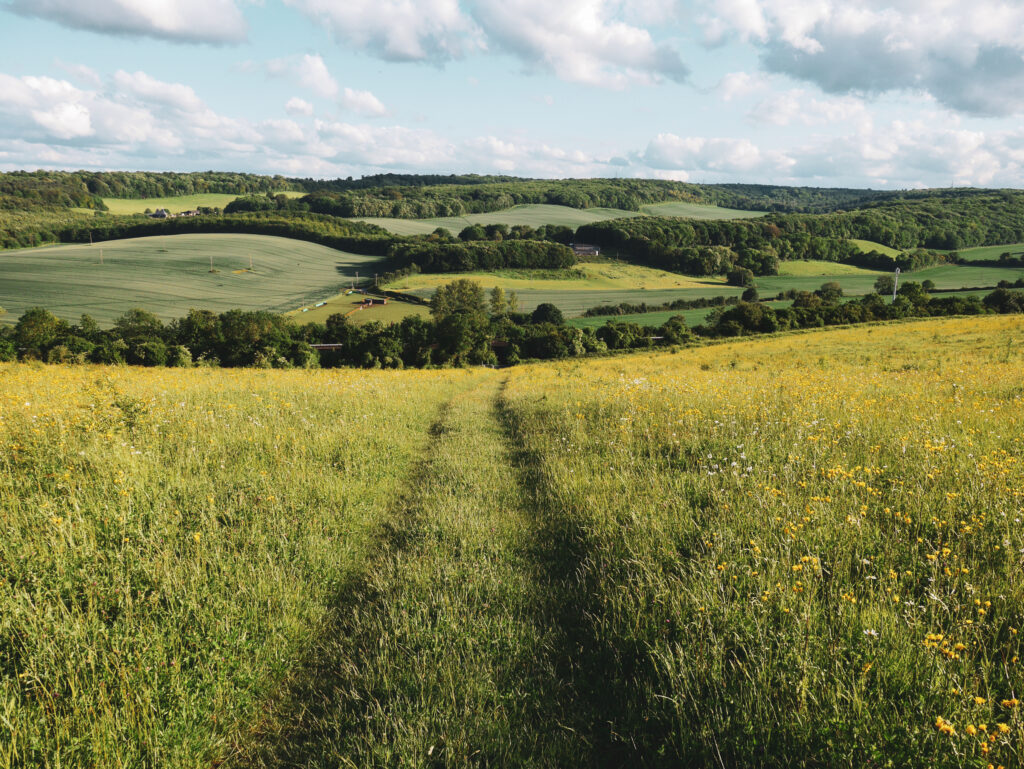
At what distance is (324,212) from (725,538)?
21273 centimetres

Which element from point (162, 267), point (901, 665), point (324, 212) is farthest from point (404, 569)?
point (324, 212)

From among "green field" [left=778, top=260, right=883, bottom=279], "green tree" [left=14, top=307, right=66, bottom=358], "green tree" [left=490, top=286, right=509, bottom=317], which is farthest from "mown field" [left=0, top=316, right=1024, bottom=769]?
"green field" [left=778, top=260, right=883, bottom=279]

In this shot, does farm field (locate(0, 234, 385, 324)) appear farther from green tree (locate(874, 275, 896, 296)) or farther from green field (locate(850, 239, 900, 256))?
green field (locate(850, 239, 900, 256))

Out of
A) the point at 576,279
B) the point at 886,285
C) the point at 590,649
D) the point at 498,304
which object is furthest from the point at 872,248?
the point at 590,649

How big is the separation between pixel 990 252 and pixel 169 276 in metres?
208

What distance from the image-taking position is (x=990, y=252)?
13825cm

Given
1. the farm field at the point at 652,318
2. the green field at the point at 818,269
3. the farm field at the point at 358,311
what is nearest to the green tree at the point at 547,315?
the farm field at the point at 652,318

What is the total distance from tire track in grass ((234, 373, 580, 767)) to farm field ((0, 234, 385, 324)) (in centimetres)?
9532

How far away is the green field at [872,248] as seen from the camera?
470 ft

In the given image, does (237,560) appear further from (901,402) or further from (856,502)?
(901,402)

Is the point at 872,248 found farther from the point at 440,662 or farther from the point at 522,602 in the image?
the point at 440,662

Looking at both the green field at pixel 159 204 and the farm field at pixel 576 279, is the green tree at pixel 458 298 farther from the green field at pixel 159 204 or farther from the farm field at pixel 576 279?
the green field at pixel 159 204

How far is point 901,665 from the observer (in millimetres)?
3025

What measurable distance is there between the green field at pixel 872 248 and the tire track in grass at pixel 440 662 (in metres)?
176
